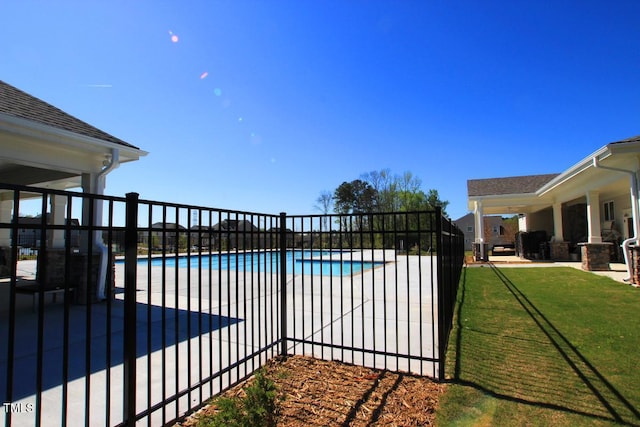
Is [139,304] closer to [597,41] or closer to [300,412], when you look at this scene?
[300,412]

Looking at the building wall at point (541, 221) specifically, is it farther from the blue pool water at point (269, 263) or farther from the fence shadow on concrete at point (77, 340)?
the fence shadow on concrete at point (77, 340)

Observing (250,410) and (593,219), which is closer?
(250,410)

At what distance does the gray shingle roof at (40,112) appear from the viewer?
5.37 meters

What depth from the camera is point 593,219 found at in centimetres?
1138

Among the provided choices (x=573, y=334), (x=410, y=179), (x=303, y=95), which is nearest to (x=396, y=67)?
(x=303, y=95)

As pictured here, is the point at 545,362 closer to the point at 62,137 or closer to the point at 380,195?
the point at 62,137

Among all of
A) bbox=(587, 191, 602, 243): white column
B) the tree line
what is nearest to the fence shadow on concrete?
bbox=(587, 191, 602, 243): white column

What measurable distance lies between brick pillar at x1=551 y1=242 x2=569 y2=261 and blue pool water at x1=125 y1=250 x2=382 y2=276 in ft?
26.9

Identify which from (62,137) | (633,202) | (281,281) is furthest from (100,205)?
(633,202)

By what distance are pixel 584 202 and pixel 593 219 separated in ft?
22.9

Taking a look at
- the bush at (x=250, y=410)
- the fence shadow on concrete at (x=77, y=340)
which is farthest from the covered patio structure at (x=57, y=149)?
the bush at (x=250, y=410)

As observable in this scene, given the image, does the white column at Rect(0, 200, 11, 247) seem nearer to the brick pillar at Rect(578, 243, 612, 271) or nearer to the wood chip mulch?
the wood chip mulch

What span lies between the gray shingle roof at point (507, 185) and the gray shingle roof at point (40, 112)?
54.3 ft

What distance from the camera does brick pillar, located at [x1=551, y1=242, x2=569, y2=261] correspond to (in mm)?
15320
